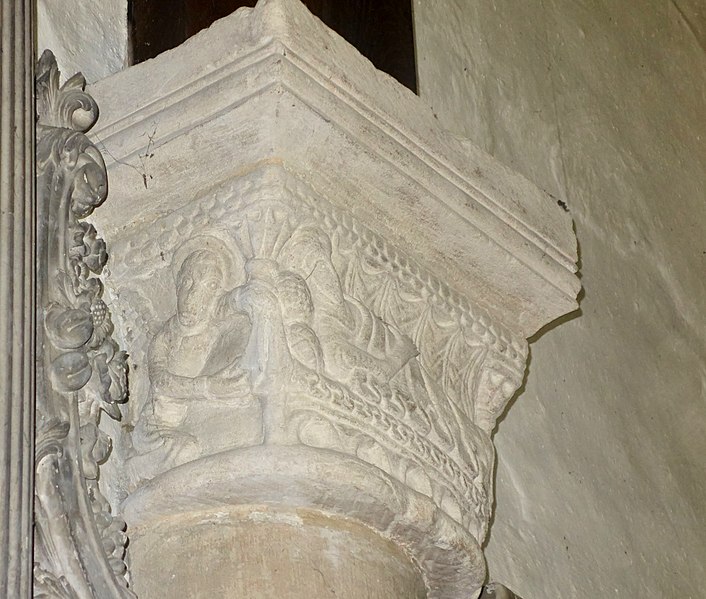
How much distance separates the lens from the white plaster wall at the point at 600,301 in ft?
8.90

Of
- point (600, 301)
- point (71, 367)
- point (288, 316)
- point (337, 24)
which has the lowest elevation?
point (71, 367)

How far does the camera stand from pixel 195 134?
6.19 ft

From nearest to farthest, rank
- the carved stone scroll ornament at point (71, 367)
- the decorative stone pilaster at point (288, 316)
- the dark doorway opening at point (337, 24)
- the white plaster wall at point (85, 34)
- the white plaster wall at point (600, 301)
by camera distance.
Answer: the carved stone scroll ornament at point (71, 367)
the decorative stone pilaster at point (288, 316)
the dark doorway opening at point (337, 24)
the white plaster wall at point (85, 34)
the white plaster wall at point (600, 301)

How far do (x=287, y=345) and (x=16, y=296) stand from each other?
0.40 m

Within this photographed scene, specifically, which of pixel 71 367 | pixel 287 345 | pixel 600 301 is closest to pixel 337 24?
pixel 287 345

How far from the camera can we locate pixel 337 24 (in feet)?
6.82

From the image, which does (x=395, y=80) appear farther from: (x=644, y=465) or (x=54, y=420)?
(x=644, y=465)

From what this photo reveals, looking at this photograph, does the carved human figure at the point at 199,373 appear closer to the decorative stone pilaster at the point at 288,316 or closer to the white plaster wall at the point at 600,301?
the decorative stone pilaster at the point at 288,316

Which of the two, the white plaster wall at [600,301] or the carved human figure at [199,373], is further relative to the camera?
the white plaster wall at [600,301]

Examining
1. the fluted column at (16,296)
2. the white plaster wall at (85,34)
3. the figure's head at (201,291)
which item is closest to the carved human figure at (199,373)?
the figure's head at (201,291)

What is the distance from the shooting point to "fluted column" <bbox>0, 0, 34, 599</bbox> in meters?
1.45

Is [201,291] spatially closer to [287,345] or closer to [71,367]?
[287,345]

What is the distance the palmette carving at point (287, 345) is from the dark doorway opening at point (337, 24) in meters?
0.26

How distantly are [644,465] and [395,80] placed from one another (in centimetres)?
135
